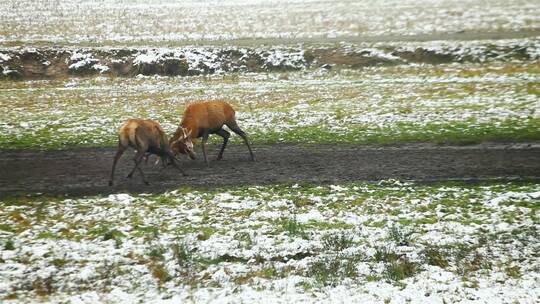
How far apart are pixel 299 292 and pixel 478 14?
131 ft

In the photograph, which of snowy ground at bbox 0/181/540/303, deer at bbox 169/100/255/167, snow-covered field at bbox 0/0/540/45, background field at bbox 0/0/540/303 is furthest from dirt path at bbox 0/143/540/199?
snow-covered field at bbox 0/0/540/45

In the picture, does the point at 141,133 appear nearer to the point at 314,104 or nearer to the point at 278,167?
the point at 278,167

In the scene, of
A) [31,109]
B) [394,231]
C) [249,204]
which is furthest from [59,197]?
[31,109]

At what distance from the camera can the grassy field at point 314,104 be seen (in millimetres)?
17516

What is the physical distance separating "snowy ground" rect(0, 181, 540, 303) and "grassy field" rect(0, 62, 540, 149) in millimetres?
5742

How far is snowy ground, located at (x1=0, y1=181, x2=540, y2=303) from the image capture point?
8.07 meters

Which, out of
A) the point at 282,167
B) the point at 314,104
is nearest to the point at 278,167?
the point at 282,167

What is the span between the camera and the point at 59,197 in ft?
39.4

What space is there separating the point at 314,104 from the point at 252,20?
25660 mm

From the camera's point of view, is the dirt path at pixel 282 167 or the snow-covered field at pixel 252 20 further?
the snow-covered field at pixel 252 20

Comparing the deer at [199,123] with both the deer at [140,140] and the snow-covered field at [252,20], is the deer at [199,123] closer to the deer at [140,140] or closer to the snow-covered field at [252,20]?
the deer at [140,140]

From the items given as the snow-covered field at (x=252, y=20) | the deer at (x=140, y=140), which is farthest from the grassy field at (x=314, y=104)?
the snow-covered field at (x=252, y=20)

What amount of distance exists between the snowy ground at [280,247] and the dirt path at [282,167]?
1054 mm

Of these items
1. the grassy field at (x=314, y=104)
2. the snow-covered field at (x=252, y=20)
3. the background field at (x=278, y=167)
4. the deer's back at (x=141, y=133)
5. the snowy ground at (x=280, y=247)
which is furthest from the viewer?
the snow-covered field at (x=252, y=20)
